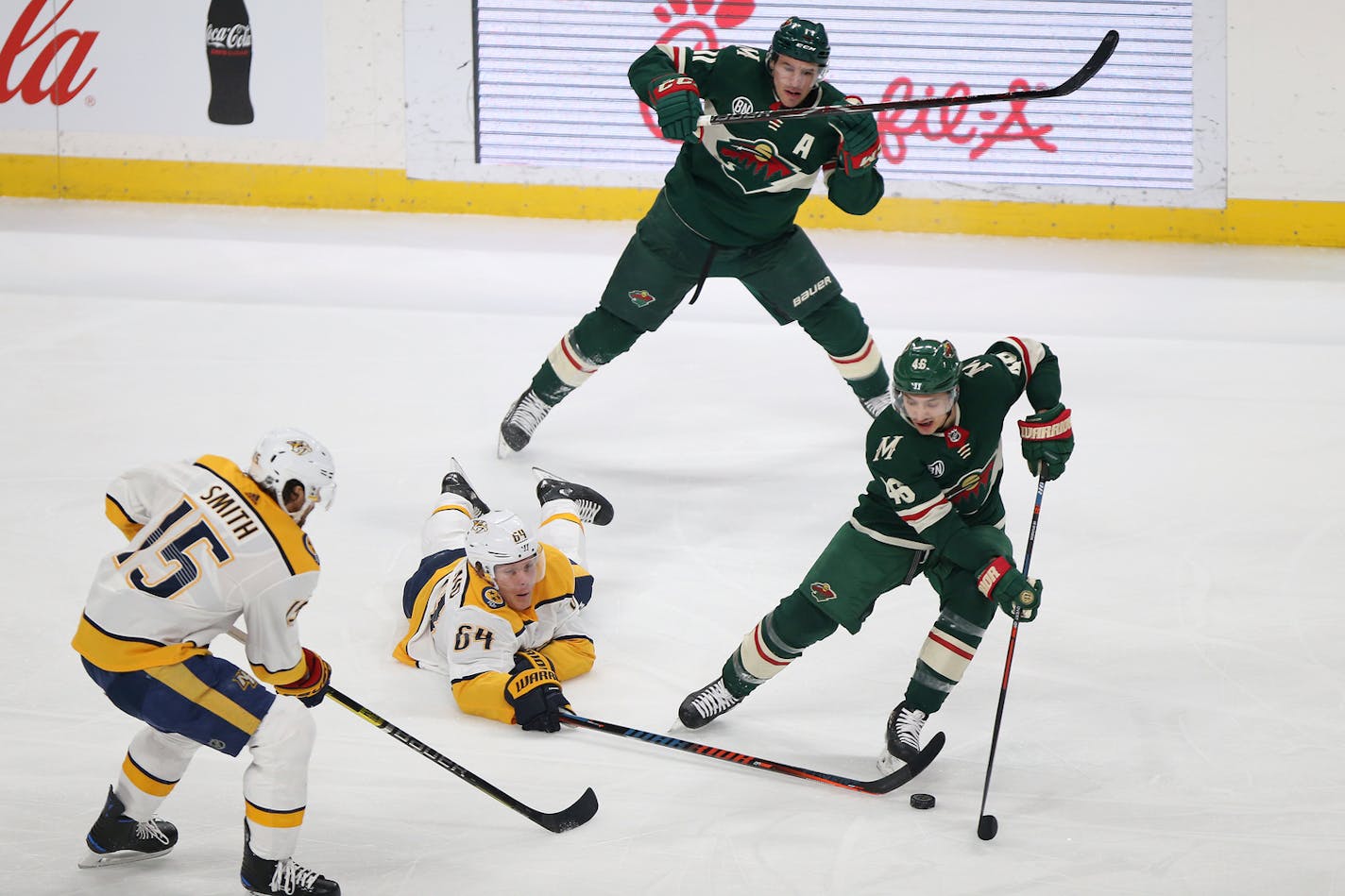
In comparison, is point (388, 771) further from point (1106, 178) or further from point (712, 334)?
point (1106, 178)

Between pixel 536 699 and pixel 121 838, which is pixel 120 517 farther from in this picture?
pixel 536 699

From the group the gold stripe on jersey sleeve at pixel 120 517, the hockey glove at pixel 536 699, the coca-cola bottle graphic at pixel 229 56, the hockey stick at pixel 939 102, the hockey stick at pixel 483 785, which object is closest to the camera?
the gold stripe on jersey sleeve at pixel 120 517

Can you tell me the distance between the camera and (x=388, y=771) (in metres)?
3.58

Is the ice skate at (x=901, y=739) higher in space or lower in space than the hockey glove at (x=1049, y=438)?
lower

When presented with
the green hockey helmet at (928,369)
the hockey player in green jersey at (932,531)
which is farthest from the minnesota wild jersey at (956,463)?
the green hockey helmet at (928,369)

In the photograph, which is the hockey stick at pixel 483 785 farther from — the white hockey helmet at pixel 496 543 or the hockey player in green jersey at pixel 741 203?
the hockey player in green jersey at pixel 741 203

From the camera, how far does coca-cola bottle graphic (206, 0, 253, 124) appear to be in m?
8.18

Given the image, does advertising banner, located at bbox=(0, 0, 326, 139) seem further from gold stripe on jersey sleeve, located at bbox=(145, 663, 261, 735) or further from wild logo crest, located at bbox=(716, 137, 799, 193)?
gold stripe on jersey sleeve, located at bbox=(145, 663, 261, 735)

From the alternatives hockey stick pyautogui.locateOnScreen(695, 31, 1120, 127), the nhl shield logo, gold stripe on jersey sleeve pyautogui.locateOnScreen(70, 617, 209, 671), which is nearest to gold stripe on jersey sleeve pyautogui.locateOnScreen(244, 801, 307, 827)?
gold stripe on jersey sleeve pyautogui.locateOnScreen(70, 617, 209, 671)

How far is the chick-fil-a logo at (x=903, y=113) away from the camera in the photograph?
7.98 metres

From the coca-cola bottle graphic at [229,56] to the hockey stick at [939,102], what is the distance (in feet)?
14.0

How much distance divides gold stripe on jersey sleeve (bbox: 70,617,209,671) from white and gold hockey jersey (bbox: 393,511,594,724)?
37.2 inches

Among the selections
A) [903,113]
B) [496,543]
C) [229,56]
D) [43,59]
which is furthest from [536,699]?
[43,59]

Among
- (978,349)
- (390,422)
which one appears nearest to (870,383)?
(978,349)
